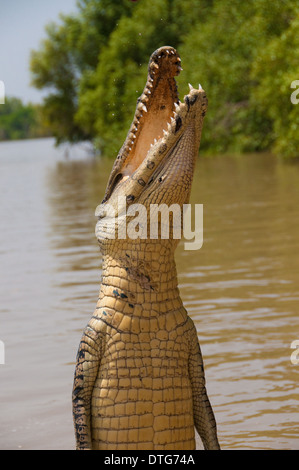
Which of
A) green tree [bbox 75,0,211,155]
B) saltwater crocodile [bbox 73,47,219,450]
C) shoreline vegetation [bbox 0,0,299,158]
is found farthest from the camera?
green tree [bbox 75,0,211,155]

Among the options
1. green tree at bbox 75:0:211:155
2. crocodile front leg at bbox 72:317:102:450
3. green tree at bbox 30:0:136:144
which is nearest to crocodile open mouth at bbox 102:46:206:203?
crocodile front leg at bbox 72:317:102:450

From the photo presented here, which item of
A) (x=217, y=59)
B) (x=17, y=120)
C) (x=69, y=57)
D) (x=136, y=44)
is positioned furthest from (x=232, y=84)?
(x=17, y=120)

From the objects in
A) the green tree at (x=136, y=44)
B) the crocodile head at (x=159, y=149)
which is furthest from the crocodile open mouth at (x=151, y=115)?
the green tree at (x=136, y=44)

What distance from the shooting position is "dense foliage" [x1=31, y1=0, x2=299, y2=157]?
28.2 metres

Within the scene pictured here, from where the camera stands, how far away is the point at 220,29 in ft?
125

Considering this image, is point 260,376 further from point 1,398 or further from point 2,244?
point 2,244

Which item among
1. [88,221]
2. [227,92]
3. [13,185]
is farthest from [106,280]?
[227,92]

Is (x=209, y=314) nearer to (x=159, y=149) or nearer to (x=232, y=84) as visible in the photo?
(x=159, y=149)

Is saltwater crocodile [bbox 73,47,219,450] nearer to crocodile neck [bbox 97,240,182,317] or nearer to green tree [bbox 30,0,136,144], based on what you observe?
crocodile neck [bbox 97,240,182,317]

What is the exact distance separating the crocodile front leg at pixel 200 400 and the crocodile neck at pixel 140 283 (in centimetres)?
21

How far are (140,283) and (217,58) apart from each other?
111ft

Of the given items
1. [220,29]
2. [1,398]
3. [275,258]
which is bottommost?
[1,398]
